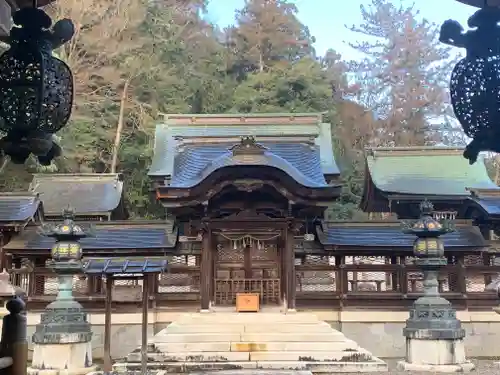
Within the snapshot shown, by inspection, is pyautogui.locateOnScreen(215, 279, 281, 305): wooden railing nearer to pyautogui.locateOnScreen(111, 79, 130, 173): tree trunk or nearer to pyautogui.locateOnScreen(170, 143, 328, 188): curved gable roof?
pyautogui.locateOnScreen(170, 143, 328, 188): curved gable roof

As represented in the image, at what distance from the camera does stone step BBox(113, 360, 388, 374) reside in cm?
1131

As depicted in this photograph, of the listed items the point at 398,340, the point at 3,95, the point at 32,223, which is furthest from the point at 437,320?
the point at 3,95

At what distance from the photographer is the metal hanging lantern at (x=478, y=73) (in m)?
2.67

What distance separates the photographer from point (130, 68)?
2897 centimetres

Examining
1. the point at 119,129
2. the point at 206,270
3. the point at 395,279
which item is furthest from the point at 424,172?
the point at 119,129

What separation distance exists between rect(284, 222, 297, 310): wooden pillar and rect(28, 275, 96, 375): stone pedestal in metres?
4.60

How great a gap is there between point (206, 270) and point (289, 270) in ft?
6.52

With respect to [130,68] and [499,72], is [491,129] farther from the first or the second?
[130,68]

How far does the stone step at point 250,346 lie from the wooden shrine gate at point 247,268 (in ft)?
6.67

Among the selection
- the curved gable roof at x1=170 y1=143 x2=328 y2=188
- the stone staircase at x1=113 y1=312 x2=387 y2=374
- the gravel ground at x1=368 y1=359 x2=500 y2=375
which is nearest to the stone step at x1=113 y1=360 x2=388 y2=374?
the stone staircase at x1=113 y1=312 x2=387 y2=374

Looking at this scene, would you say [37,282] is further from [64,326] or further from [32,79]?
[32,79]

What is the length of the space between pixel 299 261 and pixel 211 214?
8.66ft

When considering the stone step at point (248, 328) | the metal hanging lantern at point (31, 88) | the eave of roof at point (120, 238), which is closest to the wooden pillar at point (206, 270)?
the eave of roof at point (120, 238)

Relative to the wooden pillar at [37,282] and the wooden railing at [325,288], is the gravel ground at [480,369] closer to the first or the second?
the wooden railing at [325,288]
